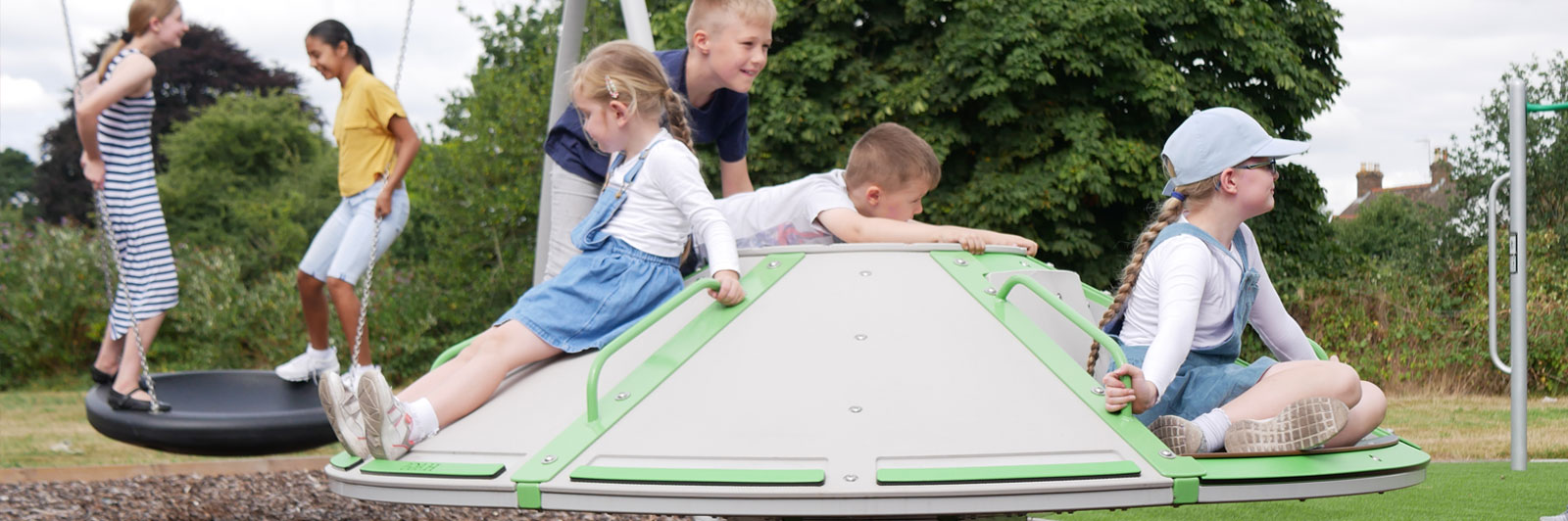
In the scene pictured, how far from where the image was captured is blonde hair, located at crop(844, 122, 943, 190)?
3283 millimetres

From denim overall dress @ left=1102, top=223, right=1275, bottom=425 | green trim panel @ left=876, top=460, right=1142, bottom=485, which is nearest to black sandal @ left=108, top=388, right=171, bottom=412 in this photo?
green trim panel @ left=876, top=460, right=1142, bottom=485

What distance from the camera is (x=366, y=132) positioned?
4.99 m

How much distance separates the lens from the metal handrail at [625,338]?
249cm

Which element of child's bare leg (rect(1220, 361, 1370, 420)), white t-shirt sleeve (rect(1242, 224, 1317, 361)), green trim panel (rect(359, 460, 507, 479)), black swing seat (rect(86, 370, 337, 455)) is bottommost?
black swing seat (rect(86, 370, 337, 455))

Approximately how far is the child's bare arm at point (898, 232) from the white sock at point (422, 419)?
108cm

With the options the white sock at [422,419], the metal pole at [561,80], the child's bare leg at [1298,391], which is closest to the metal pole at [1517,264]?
the child's bare leg at [1298,391]

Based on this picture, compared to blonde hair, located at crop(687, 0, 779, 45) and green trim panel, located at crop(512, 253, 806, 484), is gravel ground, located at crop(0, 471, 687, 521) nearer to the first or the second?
blonde hair, located at crop(687, 0, 779, 45)

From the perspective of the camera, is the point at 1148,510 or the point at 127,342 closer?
the point at 127,342

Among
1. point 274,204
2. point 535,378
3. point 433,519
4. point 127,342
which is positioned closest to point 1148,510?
point 433,519

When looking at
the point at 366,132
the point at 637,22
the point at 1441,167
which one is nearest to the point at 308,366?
the point at 366,132

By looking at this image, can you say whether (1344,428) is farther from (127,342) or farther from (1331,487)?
(127,342)

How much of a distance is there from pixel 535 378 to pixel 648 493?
2.46ft

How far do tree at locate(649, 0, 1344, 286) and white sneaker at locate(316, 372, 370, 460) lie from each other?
9.82 m

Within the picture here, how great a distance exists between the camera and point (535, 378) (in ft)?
9.43
